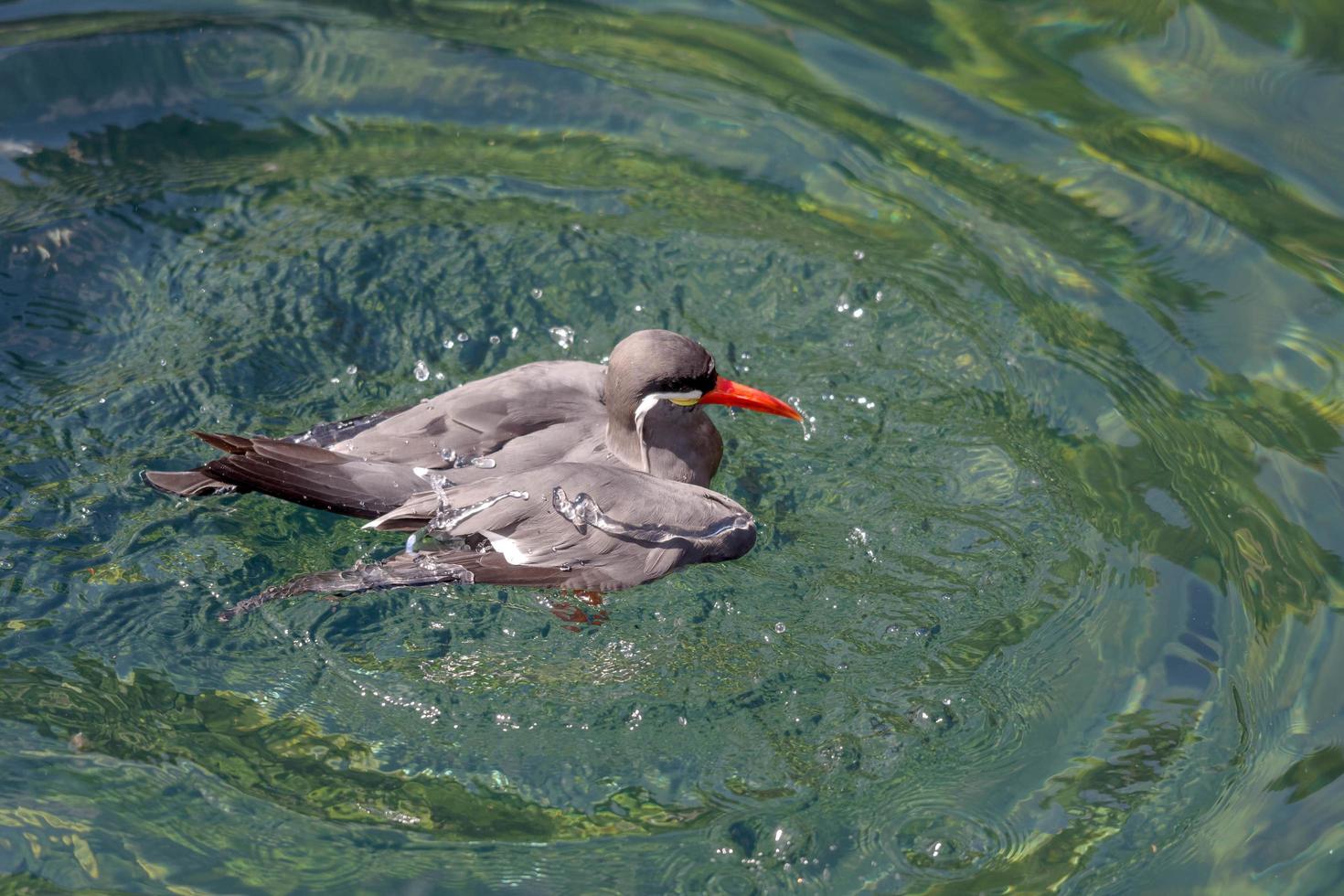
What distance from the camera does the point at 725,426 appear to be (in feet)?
22.7

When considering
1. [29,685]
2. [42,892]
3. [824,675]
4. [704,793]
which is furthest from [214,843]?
[824,675]

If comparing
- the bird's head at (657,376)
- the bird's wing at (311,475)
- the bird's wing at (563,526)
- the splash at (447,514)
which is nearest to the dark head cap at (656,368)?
the bird's head at (657,376)

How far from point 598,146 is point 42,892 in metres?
5.27

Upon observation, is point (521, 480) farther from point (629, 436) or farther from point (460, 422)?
point (629, 436)

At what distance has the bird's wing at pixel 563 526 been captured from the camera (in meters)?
5.73

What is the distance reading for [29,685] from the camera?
212 inches

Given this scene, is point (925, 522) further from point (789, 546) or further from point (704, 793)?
point (704, 793)

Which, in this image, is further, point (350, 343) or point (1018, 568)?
point (350, 343)

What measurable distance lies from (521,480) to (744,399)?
1134mm

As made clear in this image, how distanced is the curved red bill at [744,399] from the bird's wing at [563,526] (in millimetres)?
619

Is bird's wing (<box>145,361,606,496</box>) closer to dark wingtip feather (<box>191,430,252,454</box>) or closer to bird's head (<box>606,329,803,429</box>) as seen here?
dark wingtip feather (<box>191,430,252,454</box>)

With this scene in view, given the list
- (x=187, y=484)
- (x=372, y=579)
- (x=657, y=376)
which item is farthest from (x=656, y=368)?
(x=187, y=484)

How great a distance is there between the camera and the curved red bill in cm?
619

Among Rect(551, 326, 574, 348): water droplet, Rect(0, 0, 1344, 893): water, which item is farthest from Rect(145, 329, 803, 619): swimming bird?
Rect(551, 326, 574, 348): water droplet
